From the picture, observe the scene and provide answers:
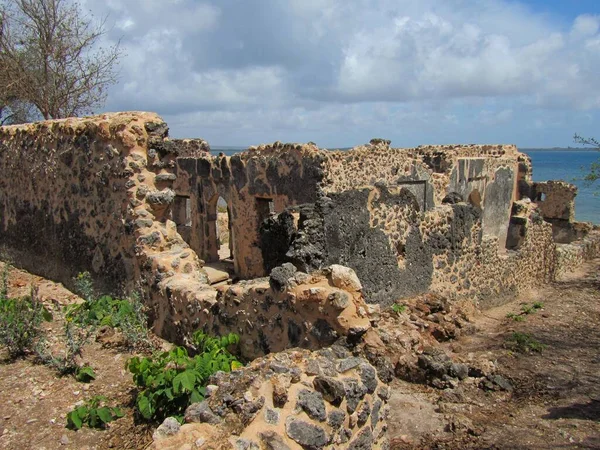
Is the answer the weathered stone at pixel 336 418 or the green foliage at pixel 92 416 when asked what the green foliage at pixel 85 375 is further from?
the weathered stone at pixel 336 418

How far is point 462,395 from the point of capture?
6.37 m

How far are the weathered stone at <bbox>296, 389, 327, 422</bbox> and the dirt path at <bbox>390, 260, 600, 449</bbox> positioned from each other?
83.1 inches

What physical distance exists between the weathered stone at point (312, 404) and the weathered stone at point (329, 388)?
0.07 metres

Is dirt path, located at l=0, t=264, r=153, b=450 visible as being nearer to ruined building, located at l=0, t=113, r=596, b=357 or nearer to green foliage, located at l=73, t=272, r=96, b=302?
green foliage, located at l=73, t=272, r=96, b=302

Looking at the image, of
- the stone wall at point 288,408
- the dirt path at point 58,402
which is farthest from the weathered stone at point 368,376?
the dirt path at point 58,402

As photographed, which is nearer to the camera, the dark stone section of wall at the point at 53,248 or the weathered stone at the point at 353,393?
the weathered stone at the point at 353,393

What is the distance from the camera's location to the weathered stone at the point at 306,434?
3.07m

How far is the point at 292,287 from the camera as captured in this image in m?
4.74

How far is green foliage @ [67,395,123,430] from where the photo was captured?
412 centimetres

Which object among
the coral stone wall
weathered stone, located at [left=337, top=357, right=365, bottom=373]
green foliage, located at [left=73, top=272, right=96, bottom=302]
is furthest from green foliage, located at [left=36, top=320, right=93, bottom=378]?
weathered stone, located at [left=337, top=357, right=365, bottom=373]

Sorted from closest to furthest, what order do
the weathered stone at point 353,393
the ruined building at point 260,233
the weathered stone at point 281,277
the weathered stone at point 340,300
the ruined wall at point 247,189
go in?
the weathered stone at point 353,393 < the weathered stone at point 340,300 < the weathered stone at point 281,277 < the ruined building at point 260,233 < the ruined wall at point 247,189

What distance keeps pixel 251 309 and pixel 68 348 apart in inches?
75.4

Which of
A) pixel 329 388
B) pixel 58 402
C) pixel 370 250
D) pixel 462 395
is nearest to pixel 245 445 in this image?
pixel 329 388

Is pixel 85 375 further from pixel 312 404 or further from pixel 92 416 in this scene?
pixel 312 404
